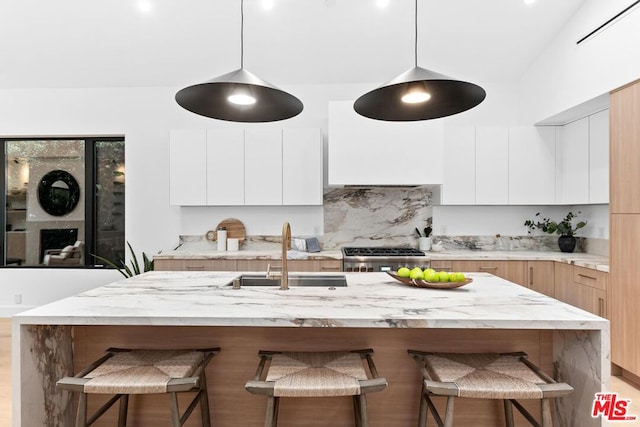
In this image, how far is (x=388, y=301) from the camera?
1.76m

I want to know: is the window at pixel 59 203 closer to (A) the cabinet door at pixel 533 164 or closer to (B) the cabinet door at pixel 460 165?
(B) the cabinet door at pixel 460 165

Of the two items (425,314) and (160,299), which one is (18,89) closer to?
(160,299)

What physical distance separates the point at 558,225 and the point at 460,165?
1195mm

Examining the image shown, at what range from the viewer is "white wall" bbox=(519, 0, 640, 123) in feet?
9.53

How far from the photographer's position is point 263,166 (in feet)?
13.1

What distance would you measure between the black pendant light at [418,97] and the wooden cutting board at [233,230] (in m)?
2.64

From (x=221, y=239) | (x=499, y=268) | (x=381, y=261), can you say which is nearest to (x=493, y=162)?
(x=499, y=268)

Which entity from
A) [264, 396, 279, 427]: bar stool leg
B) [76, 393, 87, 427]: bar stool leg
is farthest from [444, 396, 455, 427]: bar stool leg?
[76, 393, 87, 427]: bar stool leg

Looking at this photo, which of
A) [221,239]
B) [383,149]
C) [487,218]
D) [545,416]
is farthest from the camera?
[487,218]

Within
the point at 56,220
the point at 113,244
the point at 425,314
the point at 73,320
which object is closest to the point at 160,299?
the point at 73,320

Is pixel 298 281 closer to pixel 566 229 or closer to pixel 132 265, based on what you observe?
pixel 132 265

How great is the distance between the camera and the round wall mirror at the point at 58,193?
463cm

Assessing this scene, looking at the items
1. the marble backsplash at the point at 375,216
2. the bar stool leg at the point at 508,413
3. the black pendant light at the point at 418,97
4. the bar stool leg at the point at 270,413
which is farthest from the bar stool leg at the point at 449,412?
the marble backsplash at the point at 375,216

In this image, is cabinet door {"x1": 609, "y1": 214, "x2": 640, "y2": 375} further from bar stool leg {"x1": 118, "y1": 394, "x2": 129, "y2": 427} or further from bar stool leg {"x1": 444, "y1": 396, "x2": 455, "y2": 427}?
bar stool leg {"x1": 118, "y1": 394, "x2": 129, "y2": 427}
